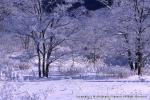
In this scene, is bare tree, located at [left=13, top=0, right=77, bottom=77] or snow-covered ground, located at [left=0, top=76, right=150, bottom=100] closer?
snow-covered ground, located at [left=0, top=76, right=150, bottom=100]

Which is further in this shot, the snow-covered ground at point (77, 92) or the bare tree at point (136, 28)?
the bare tree at point (136, 28)

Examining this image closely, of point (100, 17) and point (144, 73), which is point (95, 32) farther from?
point (144, 73)

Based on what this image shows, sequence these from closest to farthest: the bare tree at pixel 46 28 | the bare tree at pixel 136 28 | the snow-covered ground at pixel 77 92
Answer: the snow-covered ground at pixel 77 92 < the bare tree at pixel 46 28 < the bare tree at pixel 136 28

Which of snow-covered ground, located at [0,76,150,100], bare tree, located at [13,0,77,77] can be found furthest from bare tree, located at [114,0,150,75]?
snow-covered ground, located at [0,76,150,100]

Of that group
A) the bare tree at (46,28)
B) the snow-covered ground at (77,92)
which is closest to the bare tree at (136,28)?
the bare tree at (46,28)

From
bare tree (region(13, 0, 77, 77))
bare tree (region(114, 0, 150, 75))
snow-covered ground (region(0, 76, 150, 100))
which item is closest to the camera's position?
snow-covered ground (region(0, 76, 150, 100))

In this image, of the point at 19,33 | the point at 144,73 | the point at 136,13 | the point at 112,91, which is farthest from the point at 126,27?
the point at 112,91

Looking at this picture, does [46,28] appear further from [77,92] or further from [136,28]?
[77,92]

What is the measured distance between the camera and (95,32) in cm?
2797

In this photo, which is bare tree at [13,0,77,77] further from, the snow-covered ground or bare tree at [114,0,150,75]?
the snow-covered ground

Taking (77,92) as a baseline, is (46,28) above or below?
above

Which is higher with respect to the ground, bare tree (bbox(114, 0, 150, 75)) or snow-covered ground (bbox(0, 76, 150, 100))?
bare tree (bbox(114, 0, 150, 75))

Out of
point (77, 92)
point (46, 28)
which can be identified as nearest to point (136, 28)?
point (46, 28)

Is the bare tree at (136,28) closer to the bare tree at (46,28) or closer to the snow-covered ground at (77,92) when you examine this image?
the bare tree at (46,28)
